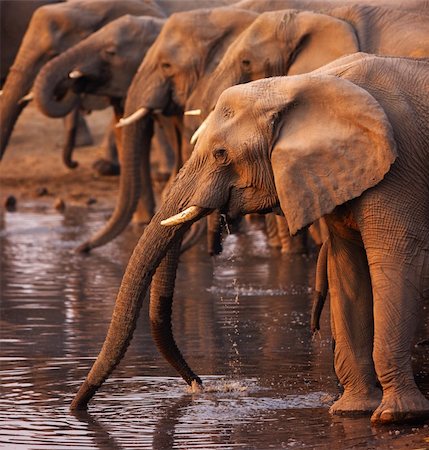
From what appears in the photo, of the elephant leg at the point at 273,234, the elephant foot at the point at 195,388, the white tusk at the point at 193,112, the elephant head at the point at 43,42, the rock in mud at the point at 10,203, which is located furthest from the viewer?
the rock in mud at the point at 10,203

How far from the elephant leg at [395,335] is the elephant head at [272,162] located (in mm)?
354

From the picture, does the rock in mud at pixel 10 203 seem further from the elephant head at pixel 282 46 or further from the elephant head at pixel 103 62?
the elephant head at pixel 282 46

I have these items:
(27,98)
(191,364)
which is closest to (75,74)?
(27,98)

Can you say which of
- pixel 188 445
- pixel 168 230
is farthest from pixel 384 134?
pixel 188 445

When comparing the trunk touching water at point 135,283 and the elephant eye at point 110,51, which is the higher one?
the elephant eye at point 110,51

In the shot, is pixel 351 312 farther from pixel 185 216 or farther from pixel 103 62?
pixel 103 62

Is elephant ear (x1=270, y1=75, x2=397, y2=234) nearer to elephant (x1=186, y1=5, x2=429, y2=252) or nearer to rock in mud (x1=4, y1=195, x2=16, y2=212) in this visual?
elephant (x1=186, y1=5, x2=429, y2=252)

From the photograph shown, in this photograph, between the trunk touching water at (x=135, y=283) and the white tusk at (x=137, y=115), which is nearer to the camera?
the trunk touching water at (x=135, y=283)

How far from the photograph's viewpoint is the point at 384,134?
7059 millimetres

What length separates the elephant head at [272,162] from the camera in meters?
7.14

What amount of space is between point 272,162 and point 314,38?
4.72m

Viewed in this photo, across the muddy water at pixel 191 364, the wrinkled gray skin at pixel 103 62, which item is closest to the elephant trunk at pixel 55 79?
the wrinkled gray skin at pixel 103 62

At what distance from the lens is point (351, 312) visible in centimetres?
764

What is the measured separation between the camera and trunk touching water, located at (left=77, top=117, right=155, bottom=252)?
1408cm
